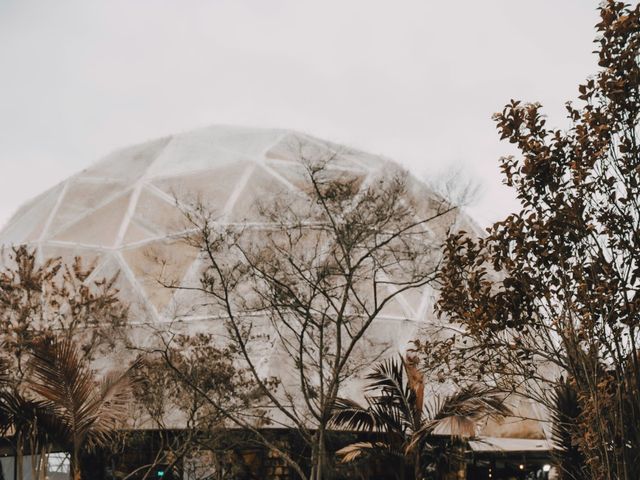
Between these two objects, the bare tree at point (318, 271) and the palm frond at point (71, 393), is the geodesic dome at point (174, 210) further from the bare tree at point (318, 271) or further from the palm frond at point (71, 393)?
the palm frond at point (71, 393)

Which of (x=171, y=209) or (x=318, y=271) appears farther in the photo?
(x=171, y=209)

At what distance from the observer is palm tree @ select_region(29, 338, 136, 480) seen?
6727 mm

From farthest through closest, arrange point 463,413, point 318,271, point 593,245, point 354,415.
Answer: point 354,415, point 463,413, point 318,271, point 593,245

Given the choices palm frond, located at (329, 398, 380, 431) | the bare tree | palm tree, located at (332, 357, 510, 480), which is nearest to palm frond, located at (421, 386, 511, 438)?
palm tree, located at (332, 357, 510, 480)

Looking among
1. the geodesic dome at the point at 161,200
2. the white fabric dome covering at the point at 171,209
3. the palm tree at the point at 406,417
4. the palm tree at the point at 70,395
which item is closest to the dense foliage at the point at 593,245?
the palm tree at the point at 70,395

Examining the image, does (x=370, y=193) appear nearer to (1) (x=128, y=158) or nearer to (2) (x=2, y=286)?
(2) (x=2, y=286)

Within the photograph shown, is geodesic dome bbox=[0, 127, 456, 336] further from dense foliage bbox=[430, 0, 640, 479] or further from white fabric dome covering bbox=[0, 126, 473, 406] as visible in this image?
dense foliage bbox=[430, 0, 640, 479]

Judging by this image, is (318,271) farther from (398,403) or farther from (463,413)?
(463,413)

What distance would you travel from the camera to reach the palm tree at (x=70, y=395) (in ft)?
22.1

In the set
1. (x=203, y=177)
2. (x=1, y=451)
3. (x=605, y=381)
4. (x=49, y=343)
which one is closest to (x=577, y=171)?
(x=605, y=381)

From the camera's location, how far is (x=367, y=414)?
13703mm

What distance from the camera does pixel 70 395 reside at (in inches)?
270

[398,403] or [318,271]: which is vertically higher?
[318,271]

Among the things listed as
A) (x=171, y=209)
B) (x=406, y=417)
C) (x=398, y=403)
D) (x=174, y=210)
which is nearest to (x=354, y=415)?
(x=398, y=403)
